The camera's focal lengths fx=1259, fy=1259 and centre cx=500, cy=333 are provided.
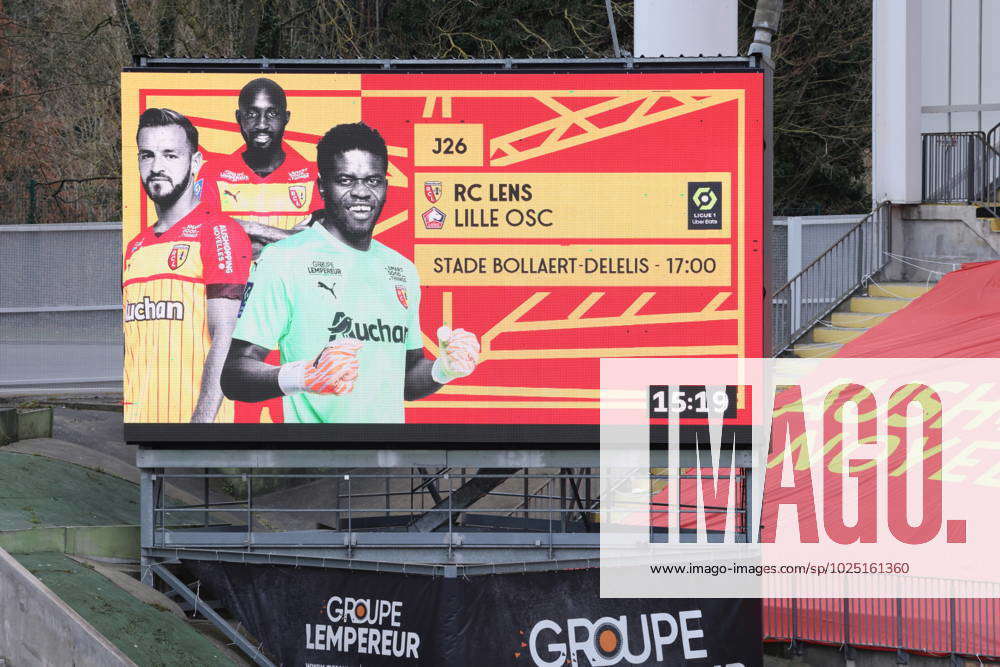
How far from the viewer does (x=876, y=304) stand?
2238cm

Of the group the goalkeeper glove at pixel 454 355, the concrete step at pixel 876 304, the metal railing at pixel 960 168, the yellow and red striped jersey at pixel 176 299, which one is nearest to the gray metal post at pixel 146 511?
the yellow and red striped jersey at pixel 176 299

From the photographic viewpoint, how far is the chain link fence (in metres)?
25.1

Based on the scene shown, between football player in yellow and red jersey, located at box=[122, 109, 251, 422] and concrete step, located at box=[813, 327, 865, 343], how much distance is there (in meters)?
12.4

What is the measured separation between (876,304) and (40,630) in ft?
53.1

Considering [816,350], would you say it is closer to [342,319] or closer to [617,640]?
[617,640]

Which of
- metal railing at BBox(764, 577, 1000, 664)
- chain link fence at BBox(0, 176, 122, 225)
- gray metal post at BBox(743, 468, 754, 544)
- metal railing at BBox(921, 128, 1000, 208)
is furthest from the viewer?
chain link fence at BBox(0, 176, 122, 225)

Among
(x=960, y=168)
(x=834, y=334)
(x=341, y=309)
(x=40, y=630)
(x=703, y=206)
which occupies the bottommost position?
(x=40, y=630)

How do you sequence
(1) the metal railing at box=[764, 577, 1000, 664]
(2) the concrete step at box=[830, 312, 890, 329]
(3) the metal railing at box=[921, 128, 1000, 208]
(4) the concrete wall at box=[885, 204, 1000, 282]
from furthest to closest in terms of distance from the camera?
(3) the metal railing at box=[921, 128, 1000, 208]
(4) the concrete wall at box=[885, 204, 1000, 282]
(2) the concrete step at box=[830, 312, 890, 329]
(1) the metal railing at box=[764, 577, 1000, 664]

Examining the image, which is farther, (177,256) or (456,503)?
(456,503)

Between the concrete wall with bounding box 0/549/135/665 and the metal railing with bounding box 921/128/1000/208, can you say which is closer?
the concrete wall with bounding box 0/549/135/665

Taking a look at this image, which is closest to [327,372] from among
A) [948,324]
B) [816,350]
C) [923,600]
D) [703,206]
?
[703,206]

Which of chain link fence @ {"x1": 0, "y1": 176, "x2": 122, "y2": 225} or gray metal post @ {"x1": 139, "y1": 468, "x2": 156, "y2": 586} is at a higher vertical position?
chain link fence @ {"x1": 0, "y1": 176, "x2": 122, "y2": 225}

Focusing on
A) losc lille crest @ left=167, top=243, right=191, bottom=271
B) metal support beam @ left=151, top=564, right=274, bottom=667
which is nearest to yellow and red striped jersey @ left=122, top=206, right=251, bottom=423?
losc lille crest @ left=167, top=243, right=191, bottom=271

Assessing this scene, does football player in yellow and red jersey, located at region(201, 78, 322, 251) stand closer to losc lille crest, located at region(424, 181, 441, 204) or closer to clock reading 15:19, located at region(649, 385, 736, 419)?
losc lille crest, located at region(424, 181, 441, 204)
